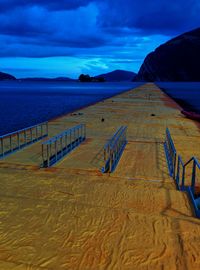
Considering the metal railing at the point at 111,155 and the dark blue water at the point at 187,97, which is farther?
the dark blue water at the point at 187,97

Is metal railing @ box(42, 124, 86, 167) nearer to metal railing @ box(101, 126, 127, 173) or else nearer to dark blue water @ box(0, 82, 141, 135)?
metal railing @ box(101, 126, 127, 173)

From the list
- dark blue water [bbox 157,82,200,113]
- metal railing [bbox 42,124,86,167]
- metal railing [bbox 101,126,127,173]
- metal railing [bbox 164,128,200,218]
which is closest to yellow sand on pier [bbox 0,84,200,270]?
metal railing [bbox 164,128,200,218]

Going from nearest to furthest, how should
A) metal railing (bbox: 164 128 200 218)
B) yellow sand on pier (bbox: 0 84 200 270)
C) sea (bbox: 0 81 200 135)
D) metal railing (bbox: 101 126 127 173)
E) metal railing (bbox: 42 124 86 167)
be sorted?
yellow sand on pier (bbox: 0 84 200 270) → metal railing (bbox: 164 128 200 218) → metal railing (bbox: 101 126 127 173) → metal railing (bbox: 42 124 86 167) → sea (bbox: 0 81 200 135)

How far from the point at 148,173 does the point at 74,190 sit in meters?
3.09

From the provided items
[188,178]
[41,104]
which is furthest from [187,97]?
[188,178]

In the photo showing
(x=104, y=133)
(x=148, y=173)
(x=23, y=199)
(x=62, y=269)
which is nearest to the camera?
(x=62, y=269)

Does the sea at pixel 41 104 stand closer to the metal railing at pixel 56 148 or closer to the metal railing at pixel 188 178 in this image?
the metal railing at pixel 56 148

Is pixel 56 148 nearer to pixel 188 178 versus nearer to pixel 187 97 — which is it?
pixel 188 178

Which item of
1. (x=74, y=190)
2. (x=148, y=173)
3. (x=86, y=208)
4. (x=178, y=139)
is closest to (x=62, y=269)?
(x=86, y=208)

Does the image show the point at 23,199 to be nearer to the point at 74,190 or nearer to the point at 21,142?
the point at 74,190

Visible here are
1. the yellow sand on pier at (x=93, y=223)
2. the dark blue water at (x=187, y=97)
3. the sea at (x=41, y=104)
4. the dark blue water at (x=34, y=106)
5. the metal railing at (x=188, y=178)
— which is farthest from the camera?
the dark blue water at (x=187, y=97)

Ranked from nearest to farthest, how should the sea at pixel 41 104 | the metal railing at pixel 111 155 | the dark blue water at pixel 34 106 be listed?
the metal railing at pixel 111 155, the dark blue water at pixel 34 106, the sea at pixel 41 104

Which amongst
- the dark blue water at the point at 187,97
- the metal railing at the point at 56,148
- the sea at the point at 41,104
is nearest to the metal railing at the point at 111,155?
the metal railing at the point at 56,148

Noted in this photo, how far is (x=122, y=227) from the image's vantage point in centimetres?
457
